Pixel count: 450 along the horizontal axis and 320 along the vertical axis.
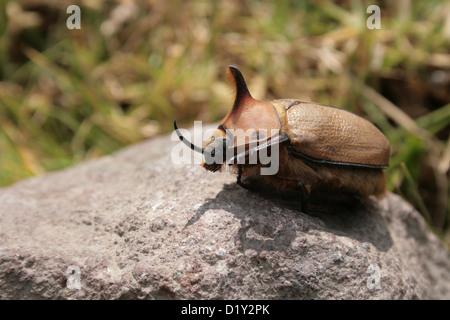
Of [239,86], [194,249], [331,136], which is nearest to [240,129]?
[239,86]

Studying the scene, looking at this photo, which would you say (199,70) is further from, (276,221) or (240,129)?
(276,221)

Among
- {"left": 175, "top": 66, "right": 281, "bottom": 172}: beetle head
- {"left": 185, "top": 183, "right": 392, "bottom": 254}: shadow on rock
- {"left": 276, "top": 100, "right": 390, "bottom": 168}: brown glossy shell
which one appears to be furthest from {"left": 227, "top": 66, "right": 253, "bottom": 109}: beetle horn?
{"left": 185, "top": 183, "right": 392, "bottom": 254}: shadow on rock

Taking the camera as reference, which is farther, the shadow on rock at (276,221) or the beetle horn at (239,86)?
the beetle horn at (239,86)

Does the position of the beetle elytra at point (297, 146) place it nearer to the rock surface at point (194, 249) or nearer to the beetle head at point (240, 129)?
the beetle head at point (240, 129)

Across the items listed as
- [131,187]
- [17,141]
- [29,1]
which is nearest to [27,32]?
[29,1]

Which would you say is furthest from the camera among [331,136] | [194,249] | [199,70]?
[199,70]

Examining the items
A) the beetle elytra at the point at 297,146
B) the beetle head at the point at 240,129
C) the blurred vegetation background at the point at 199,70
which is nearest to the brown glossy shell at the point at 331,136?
the beetle elytra at the point at 297,146

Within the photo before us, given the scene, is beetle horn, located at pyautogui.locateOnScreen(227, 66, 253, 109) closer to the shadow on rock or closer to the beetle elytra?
the beetle elytra
